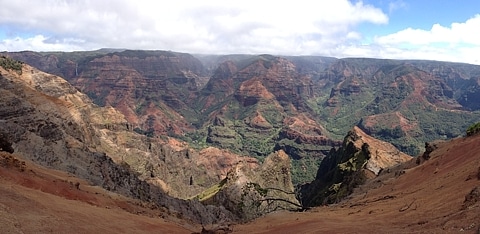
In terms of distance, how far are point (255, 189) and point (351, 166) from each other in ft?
101

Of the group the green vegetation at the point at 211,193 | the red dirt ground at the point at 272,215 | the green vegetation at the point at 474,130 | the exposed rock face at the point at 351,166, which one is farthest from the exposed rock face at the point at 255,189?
the green vegetation at the point at 474,130

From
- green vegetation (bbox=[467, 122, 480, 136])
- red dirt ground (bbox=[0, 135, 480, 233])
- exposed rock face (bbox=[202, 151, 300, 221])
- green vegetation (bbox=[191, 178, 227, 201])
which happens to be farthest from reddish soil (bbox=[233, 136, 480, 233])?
green vegetation (bbox=[191, 178, 227, 201])

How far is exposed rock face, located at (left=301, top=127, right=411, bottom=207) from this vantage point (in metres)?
69.9

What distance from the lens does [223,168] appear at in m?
156

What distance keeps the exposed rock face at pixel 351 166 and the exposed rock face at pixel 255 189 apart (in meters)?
7.05

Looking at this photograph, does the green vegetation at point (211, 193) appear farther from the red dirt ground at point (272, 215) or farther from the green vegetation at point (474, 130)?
the green vegetation at point (474, 130)

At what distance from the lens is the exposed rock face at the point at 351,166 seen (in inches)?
2753

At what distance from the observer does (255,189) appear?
63875 mm

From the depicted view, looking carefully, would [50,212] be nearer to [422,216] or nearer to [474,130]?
[422,216]

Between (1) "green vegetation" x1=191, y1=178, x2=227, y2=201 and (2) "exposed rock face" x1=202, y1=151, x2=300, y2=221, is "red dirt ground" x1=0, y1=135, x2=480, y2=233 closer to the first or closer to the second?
(2) "exposed rock face" x1=202, y1=151, x2=300, y2=221

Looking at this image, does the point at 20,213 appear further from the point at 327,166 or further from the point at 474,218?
the point at 327,166

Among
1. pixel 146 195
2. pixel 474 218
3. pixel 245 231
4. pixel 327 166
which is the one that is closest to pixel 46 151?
pixel 146 195

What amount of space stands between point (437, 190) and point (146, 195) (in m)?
34.0

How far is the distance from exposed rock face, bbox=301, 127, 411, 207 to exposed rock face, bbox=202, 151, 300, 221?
23.1ft
